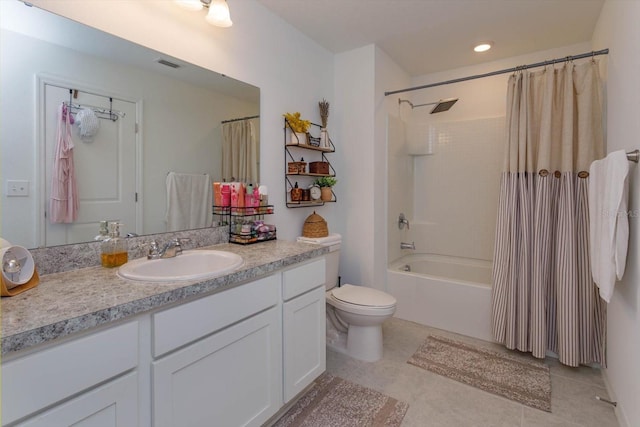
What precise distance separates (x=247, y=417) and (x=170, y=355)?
526mm

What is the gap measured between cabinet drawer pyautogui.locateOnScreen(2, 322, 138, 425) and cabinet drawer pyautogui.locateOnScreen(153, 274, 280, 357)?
0.27 feet

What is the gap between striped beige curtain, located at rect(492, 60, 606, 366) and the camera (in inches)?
77.9

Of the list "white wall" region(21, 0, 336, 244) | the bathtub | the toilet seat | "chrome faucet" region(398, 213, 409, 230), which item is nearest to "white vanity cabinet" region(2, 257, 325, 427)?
the toilet seat

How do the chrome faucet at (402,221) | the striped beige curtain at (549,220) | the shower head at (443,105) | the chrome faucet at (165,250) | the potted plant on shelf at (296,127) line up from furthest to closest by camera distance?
the chrome faucet at (402,221)
the shower head at (443,105)
the potted plant on shelf at (296,127)
the striped beige curtain at (549,220)
the chrome faucet at (165,250)

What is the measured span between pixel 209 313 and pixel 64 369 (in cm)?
43

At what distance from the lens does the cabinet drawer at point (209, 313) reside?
1.01 m

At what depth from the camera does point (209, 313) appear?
1.15 metres

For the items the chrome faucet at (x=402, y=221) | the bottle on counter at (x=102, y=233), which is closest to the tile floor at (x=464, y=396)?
the chrome faucet at (x=402, y=221)

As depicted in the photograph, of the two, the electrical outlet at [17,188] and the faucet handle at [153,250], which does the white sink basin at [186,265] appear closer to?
the faucet handle at [153,250]

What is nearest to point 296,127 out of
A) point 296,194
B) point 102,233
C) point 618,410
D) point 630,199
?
point 296,194

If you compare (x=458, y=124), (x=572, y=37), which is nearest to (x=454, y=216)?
(x=458, y=124)

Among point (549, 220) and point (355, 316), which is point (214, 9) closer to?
point (355, 316)

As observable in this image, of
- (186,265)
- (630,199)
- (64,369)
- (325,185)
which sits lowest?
(64,369)

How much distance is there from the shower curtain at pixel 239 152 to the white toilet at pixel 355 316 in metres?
0.69
